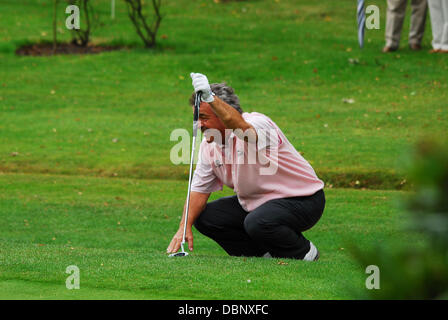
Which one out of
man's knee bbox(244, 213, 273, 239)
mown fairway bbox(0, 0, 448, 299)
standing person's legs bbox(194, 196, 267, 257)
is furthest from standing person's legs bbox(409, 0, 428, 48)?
man's knee bbox(244, 213, 273, 239)

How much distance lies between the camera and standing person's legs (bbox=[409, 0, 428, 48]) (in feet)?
59.0

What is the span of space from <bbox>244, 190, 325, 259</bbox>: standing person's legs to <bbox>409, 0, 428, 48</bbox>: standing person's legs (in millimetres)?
12831

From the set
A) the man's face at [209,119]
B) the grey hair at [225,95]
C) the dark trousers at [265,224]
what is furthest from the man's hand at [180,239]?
the grey hair at [225,95]

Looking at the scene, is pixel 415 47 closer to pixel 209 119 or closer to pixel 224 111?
pixel 209 119

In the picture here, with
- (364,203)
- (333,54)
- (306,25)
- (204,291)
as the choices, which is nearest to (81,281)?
(204,291)

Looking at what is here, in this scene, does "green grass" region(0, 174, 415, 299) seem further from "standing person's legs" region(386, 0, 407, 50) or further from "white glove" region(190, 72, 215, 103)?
"standing person's legs" region(386, 0, 407, 50)

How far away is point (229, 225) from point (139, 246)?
1853 millimetres

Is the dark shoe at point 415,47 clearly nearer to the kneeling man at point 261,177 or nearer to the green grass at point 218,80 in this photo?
the green grass at point 218,80

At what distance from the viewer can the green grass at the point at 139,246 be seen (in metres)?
4.61

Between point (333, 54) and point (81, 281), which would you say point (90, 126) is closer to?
point (333, 54)

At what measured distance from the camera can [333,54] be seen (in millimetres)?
19297

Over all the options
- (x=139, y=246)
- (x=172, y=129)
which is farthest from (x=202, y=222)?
(x=172, y=129)

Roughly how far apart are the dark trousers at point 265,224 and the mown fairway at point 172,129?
26cm

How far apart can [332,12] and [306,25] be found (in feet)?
7.00
